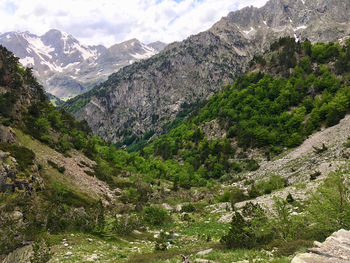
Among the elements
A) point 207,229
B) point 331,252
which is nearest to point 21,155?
point 207,229

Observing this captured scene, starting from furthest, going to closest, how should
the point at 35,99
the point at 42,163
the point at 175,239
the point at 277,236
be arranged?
Answer: the point at 35,99 < the point at 42,163 < the point at 175,239 < the point at 277,236

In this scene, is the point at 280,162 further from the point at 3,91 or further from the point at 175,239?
the point at 3,91

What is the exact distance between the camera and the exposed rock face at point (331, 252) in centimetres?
709

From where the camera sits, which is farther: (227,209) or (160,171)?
(160,171)

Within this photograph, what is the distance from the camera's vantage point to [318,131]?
6288 centimetres

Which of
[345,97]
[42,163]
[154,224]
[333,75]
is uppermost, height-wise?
[333,75]

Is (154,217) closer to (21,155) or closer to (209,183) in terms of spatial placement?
(21,155)

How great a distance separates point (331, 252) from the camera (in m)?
7.61

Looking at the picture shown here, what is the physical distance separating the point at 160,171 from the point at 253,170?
32087mm

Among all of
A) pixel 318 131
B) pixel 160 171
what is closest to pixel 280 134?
pixel 318 131

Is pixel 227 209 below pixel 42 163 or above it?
below

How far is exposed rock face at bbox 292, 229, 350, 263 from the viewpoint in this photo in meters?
7.09

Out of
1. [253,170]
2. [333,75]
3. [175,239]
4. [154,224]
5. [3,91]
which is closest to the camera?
[175,239]

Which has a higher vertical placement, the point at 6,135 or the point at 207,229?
the point at 6,135
